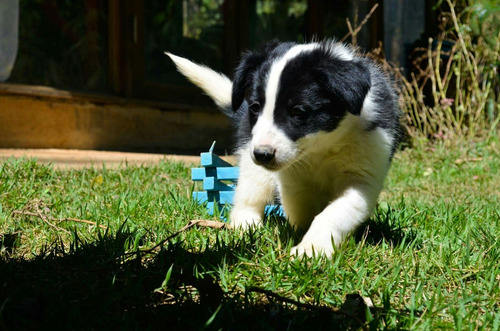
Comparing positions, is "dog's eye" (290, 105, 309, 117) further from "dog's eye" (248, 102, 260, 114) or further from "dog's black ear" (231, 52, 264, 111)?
"dog's black ear" (231, 52, 264, 111)

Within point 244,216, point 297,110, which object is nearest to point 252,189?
point 244,216

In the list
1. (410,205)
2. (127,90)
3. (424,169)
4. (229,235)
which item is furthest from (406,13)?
(229,235)

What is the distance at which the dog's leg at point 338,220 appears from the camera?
93.7 inches

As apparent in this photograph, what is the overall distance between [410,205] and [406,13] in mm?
5719

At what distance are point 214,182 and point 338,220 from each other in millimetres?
1133

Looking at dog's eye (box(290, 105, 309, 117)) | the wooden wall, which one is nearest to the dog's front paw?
dog's eye (box(290, 105, 309, 117))

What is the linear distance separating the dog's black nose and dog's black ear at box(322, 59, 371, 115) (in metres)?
0.41

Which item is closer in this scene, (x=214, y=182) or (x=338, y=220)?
(x=338, y=220)

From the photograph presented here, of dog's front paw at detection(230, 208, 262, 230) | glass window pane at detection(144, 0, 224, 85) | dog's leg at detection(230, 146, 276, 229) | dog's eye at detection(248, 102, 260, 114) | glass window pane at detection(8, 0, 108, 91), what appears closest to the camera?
dog's eye at detection(248, 102, 260, 114)

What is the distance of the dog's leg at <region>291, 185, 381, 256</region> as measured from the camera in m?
2.38

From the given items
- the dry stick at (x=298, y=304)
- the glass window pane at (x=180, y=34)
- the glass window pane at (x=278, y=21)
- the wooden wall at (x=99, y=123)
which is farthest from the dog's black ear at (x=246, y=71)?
the glass window pane at (x=278, y=21)

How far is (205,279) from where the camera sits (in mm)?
1894

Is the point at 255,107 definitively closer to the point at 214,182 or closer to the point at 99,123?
the point at 214,182

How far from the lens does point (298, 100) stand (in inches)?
99.6
